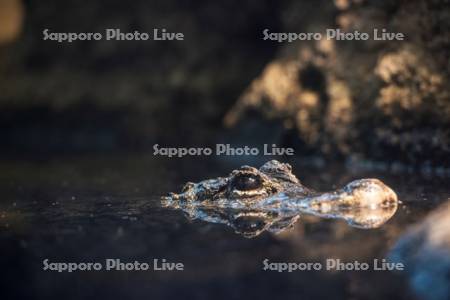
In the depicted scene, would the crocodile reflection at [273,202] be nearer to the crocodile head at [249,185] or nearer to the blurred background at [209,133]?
the crocodile head at [249,185]

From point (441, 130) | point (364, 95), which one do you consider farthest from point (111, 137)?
point (441, 130)

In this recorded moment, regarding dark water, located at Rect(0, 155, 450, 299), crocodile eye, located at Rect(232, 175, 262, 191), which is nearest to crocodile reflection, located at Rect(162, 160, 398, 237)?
crocodile eye, located at Rect(232, 175, 262, 191)

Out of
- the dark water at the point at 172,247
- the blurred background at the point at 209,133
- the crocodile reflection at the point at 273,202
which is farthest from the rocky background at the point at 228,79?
the crocodile reflection at the point at 273,202

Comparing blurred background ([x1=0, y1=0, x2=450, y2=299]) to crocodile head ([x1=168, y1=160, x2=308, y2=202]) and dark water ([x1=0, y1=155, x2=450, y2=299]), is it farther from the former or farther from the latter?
crocodile head ([x1=168, y1=160, x2=308, y2=202])

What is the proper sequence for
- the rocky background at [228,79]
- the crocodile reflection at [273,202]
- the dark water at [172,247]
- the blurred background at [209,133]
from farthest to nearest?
the rocky background at [228,79]
the crocodile reflection at [273,202]
the blurred background at [209,133]
the dark water at [172,247]

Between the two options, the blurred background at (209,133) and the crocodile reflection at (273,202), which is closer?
the blurred background at (209,133)

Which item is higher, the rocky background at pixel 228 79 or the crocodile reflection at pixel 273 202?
the rocky background at pixel 228 79
